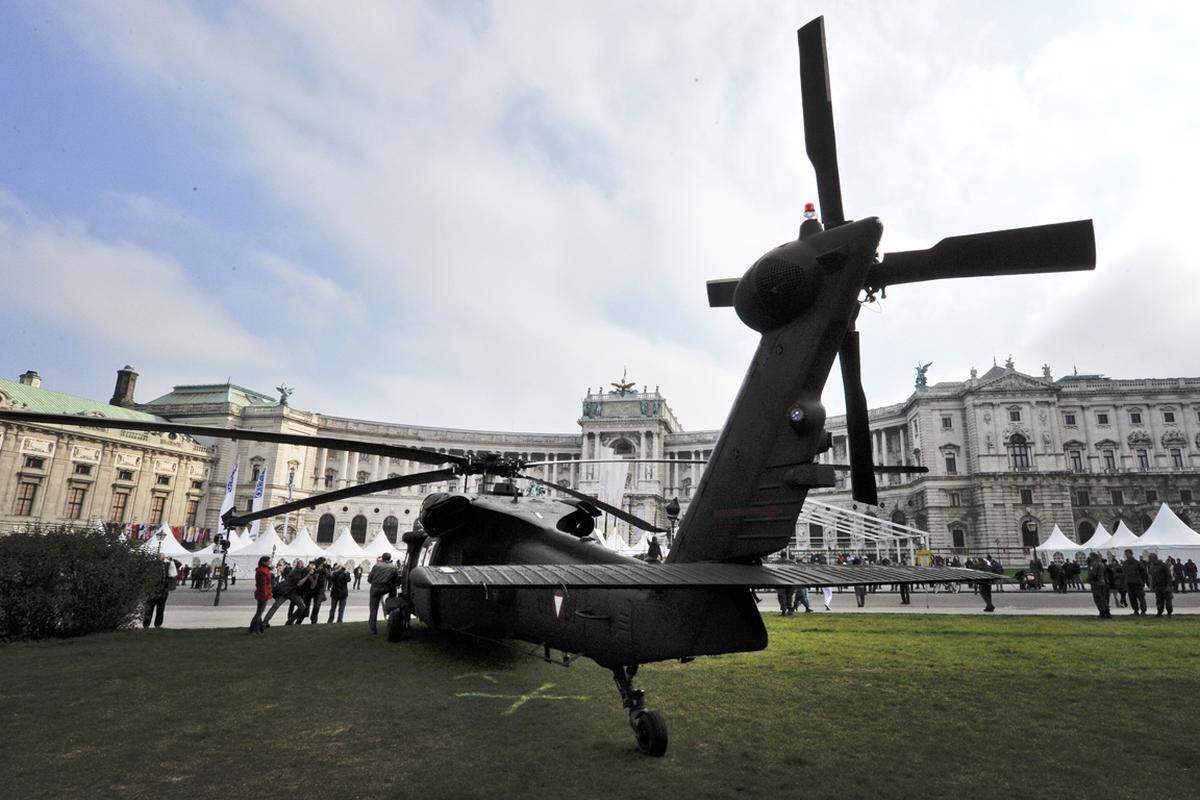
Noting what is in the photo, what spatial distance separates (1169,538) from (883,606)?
2012 cm

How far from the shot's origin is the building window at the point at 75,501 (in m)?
59.9

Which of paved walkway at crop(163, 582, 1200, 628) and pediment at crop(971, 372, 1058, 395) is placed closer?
paved walkway at crop(163, 582, 1200, 628)

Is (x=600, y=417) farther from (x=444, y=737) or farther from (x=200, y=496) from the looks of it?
(x=444, y=737)

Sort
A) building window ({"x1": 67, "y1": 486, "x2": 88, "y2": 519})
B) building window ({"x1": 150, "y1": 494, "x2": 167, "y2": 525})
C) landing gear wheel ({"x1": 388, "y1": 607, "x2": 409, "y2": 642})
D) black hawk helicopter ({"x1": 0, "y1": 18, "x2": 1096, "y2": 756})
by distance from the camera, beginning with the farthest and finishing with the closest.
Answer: building window ({"x1": 150, "y1": 494, "x2": 167, "y2": 525}) → building window ({"x1": 67, "y1": 486, "x2": 88, "y2": 519}) → landing gear wheel ({"x1": 388, "y1": 607, "x2": 409, "y2": 642}) → black hawk helicopter ({"x1": 0, "y1": 18, "x2": 1096, "y2": 756})

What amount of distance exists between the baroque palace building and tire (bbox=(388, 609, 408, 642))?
45.0 metres

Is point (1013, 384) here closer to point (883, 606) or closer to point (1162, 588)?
point (883, 606)

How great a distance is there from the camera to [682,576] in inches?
172

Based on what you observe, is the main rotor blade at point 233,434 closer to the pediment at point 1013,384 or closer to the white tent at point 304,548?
the white tent at point 304,548

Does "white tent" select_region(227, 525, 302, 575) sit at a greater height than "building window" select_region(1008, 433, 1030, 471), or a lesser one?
lesser

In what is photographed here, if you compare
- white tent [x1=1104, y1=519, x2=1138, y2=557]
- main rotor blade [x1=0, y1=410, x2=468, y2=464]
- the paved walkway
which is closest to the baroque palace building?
white tent [x1=1104, y1=519, x2=1138, y2=557]

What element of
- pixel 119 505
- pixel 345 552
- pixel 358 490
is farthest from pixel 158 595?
pixel 119 505

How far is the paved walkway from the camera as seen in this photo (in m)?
19.7

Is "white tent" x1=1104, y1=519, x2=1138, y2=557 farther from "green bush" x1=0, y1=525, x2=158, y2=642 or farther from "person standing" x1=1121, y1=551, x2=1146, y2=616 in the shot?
"green bush" x1=0, y1=525, x2=158, y2=642

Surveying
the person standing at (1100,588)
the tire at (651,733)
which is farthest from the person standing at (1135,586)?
the tire at (651,733)
